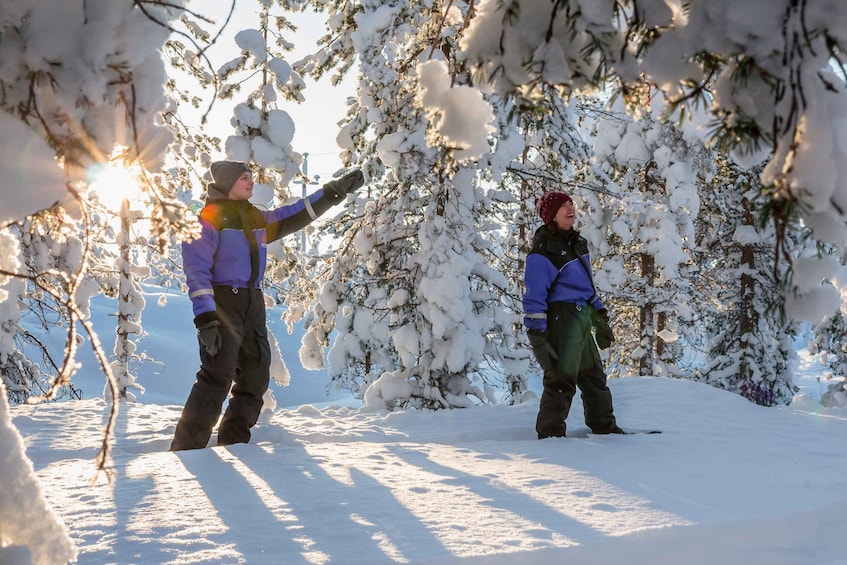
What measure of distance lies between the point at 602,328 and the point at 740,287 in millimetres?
10366

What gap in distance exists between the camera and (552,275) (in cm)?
592

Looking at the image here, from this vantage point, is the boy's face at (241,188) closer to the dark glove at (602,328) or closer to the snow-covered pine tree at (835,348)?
the dark glove at (602,328)

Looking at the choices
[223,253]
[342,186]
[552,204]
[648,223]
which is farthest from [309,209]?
[648,223]

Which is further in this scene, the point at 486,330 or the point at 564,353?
the point at 486,330

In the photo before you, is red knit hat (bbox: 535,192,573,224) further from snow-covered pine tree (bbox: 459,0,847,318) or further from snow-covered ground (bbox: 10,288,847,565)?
snow-covered pine tree (bbox: 459,0,847,318)

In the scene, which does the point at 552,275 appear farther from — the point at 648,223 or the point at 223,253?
the point at 648,223

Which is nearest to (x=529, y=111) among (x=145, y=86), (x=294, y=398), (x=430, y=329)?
(x=145, y=86)

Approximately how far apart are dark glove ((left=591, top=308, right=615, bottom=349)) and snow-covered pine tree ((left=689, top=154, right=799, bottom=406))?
8693 millimetres

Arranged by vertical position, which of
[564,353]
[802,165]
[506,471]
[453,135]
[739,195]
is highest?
[739,195]

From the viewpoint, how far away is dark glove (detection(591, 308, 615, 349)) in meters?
6.24

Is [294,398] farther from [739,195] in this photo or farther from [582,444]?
[582,444]

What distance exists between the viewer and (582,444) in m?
5.46

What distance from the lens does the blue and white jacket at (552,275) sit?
589 centimetres

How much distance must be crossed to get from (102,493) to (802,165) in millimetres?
3670
